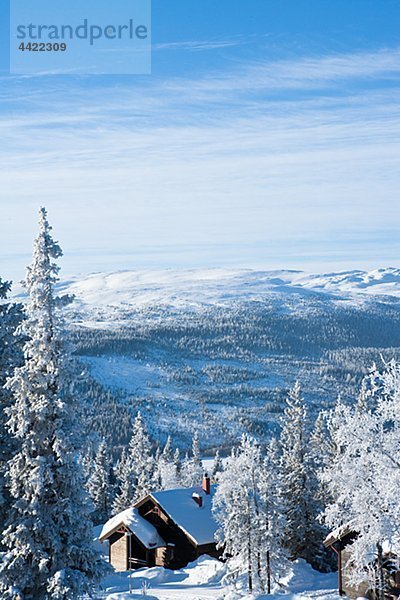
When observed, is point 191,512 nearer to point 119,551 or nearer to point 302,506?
point 119,551

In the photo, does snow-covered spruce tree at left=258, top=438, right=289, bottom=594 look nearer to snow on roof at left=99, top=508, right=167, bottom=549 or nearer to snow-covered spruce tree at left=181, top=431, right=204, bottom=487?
snow on roof at left=99, top=508, right=167, bottom=549

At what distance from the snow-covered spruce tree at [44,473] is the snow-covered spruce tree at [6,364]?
98 cm

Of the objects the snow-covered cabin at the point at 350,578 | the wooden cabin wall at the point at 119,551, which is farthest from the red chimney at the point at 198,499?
the snow-covered cabin at the point at 350,578

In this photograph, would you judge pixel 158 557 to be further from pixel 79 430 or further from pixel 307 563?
pixel 79 430

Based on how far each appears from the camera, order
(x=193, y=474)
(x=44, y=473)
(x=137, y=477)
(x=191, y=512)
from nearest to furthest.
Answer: (x=44, y=473)
(x=191, y=512)
(x=137, y=477)
(x=193, y=474)

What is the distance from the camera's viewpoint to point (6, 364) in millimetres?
23062

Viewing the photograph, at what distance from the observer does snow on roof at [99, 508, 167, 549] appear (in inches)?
2168

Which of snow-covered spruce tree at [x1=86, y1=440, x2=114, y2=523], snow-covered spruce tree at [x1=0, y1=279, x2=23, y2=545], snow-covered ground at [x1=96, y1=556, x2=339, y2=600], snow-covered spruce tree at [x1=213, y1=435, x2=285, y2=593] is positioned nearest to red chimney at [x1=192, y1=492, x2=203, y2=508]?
snow-covered ground at [x1=96, y1=556, x2=339, y2=600]

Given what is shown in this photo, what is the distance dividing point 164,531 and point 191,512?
2898mm

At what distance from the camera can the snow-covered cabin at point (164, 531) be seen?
5416 cm

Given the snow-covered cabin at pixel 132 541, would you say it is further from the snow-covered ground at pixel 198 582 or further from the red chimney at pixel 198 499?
the red chimney at pixel 198 499

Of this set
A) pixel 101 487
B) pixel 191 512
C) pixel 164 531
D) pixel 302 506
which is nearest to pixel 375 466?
pixel 302 506

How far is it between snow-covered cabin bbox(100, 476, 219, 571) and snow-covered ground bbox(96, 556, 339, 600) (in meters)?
1.95

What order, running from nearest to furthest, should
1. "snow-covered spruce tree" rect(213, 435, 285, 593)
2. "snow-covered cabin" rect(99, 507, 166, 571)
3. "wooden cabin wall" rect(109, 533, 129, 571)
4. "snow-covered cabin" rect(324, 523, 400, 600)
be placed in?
"snow-covered cabin" rect(324, 523, 400, 600), "snow-covered spruce tree" rect(213, 435, 285, 593), "snow-covered cabin" rect(99, 507, 166, 571), "wooden cabin wall" rect(109, 533, 129, 571)
